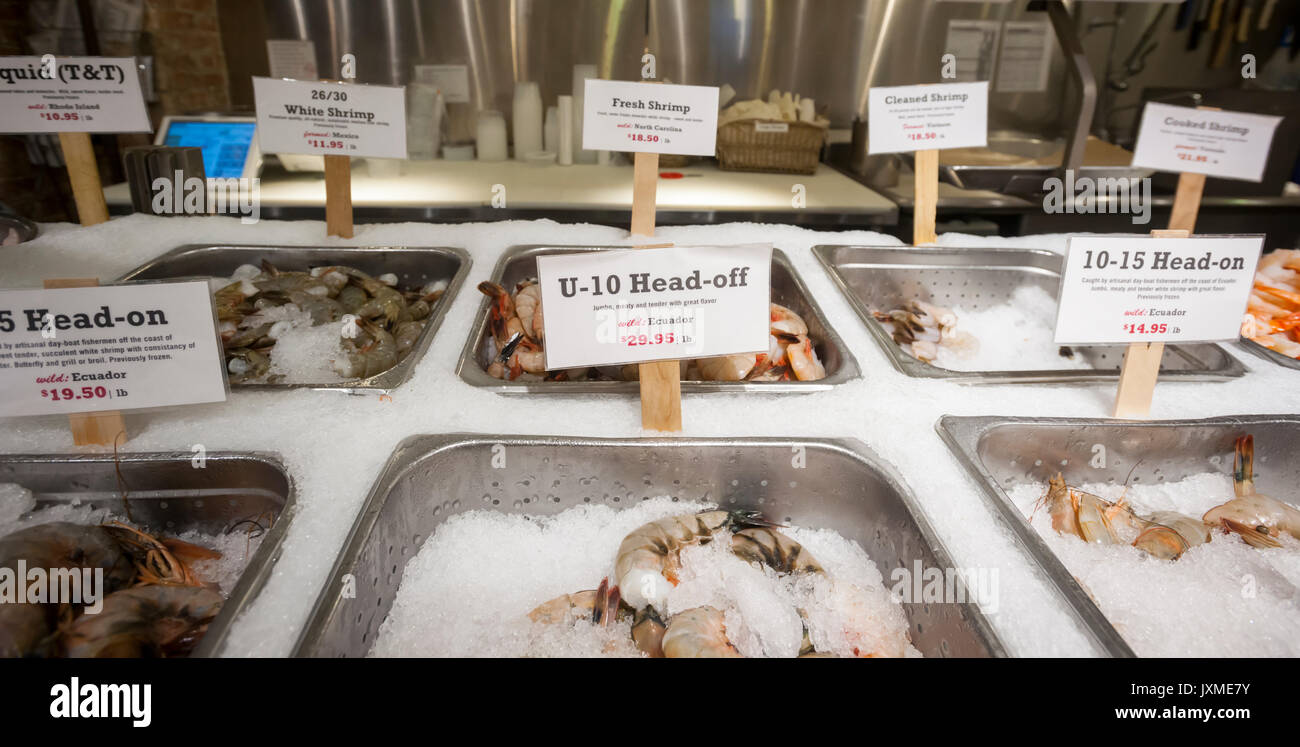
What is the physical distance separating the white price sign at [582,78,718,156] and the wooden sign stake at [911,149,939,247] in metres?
0.75

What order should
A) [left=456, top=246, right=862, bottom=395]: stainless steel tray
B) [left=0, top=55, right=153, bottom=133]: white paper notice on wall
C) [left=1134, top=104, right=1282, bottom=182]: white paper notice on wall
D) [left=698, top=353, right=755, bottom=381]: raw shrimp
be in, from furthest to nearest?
[left=1134, top=104, right=1282, bottom=182]: white paper notice on wall, [left=0, top=55, right=153, bottom=133]: white paper notice on wall, [left=698, top=353, right=755, bottom=381]: raw shrimp, [left=456, top=246, right=862, bottom=395]: stainless steel tray

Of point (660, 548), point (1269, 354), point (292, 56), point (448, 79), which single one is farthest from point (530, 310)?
point (292, 56)

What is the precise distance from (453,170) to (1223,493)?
3.79 meters

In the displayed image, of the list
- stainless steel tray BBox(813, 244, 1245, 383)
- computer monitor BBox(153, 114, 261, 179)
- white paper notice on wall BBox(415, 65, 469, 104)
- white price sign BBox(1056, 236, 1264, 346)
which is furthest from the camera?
white paper notice on wall BBox(415, 65, 469, 104)

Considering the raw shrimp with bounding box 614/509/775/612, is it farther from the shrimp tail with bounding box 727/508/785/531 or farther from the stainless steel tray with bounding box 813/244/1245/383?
the stainless steel tray with bounding box 813/244/1245/383

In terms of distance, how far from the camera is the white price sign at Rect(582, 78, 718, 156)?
5.81 ft

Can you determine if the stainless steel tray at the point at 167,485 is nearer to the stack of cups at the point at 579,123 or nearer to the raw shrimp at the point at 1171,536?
the raw shrimp at the point at 1171,536

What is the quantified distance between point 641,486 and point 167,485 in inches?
32.6

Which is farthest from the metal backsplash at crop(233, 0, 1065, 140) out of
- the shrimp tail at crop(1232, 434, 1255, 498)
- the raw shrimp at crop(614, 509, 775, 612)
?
the raw shrimp at crop(614, 509, 775, 612)

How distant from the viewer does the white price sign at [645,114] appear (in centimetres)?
177

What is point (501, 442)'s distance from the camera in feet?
3.92

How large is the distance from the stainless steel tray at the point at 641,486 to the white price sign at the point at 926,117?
4.01 ft

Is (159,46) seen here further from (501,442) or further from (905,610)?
(905,610)

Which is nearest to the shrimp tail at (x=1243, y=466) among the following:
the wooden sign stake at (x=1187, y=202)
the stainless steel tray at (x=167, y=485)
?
the wooden sign stake at (x=1187, y=202)
